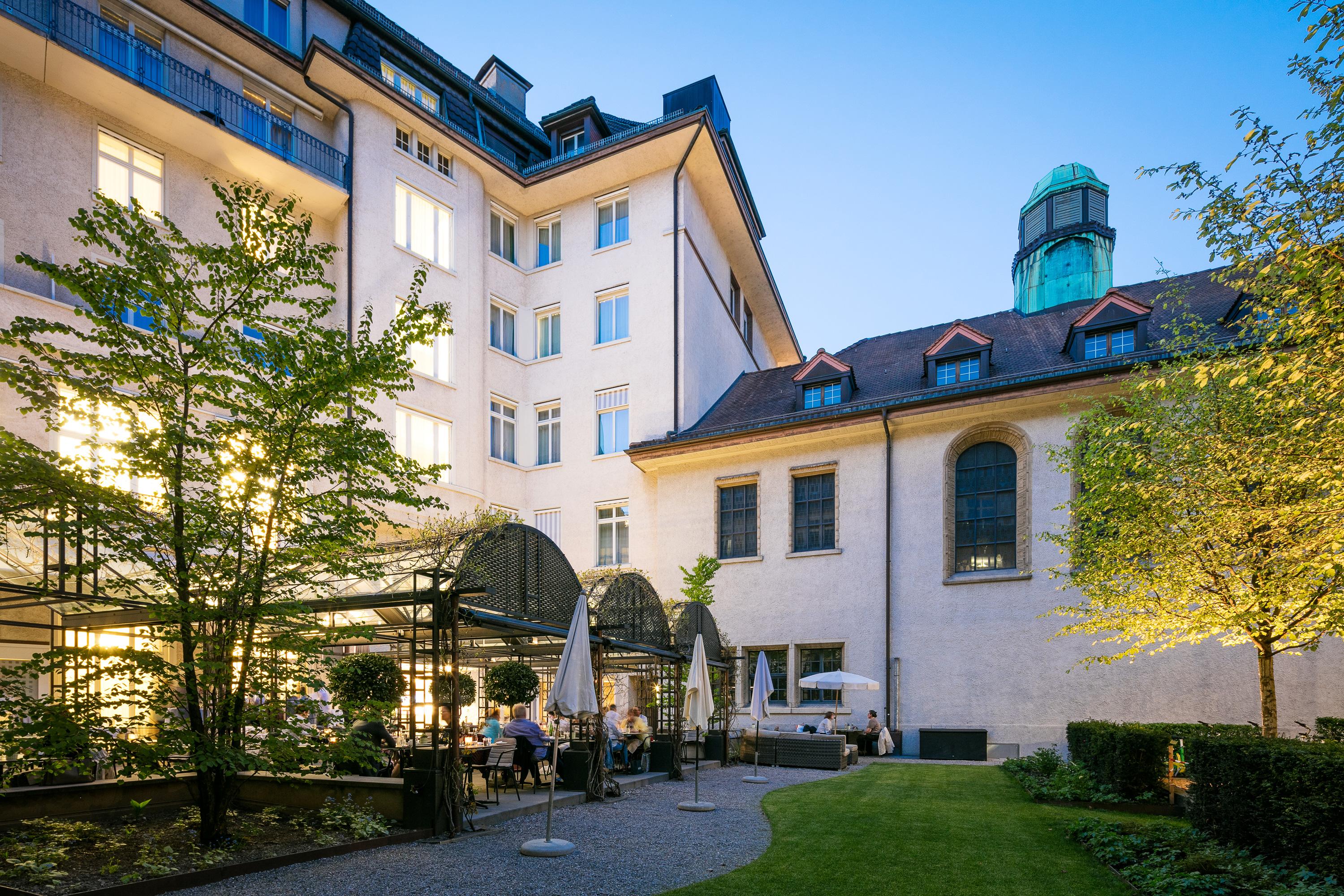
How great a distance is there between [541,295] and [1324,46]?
25.1m

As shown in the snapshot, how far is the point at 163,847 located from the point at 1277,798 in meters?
10.9

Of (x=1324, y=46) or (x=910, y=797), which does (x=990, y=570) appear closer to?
(x=910, y=797)

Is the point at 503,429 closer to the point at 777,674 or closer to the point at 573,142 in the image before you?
the point at 573,142

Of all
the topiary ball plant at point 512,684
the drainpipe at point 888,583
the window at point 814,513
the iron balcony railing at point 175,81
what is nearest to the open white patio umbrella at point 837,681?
the drainpipe at point 888,583

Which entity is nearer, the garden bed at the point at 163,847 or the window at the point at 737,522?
the garden bed at the point at 163,847

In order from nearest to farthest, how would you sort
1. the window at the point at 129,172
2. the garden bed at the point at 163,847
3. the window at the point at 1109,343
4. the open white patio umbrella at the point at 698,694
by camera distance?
the garden bed at the point at 163,847, the open white patio umbrella at the point at 698,694, the window at the point at 129,172, the window at the point at 1109,343

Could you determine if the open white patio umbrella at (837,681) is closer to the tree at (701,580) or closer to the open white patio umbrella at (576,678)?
the tree at (701,580)

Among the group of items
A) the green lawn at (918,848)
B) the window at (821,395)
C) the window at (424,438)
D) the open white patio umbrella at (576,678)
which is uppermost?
the window at (821,395)

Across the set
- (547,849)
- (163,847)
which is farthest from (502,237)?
(547,849)

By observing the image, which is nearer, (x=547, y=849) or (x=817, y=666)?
(x=547, y=849)

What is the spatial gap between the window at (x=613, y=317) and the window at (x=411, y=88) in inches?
332

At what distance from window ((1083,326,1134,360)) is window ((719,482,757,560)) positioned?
406 inches

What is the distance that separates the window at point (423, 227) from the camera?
83.9 ft

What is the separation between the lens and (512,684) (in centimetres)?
1839
